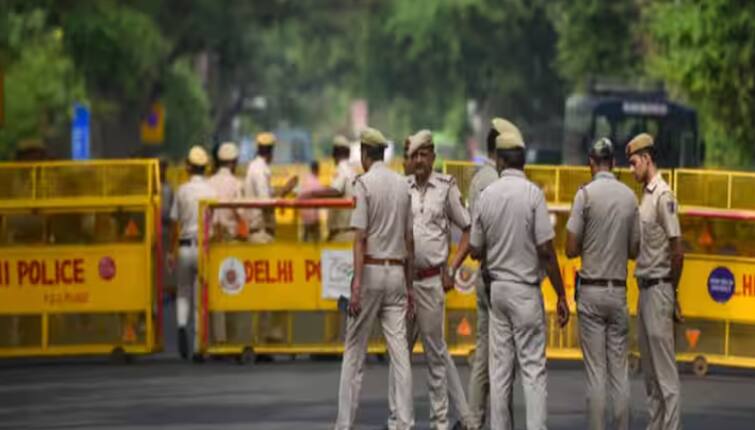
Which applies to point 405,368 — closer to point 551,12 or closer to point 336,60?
point 551,12

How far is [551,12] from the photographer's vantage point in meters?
78.1

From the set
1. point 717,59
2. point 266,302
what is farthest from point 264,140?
point 717,59

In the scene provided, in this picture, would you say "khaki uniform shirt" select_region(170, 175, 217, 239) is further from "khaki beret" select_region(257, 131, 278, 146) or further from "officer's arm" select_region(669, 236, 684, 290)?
"officer's arm" select_region(669, 236, 684, 290)

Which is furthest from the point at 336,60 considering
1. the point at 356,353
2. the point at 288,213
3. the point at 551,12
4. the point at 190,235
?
the point at 356,353

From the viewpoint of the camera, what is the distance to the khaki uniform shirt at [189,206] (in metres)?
23.4

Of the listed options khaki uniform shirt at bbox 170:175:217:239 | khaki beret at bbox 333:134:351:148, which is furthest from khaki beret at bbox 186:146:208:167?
khaki beret at bbox 333:134:351:148

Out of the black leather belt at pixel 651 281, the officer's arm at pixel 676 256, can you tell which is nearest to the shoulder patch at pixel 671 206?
the officer's arm at pixel 676 256

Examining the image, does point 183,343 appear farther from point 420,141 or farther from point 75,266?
point 420,141

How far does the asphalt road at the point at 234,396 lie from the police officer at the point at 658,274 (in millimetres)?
1812

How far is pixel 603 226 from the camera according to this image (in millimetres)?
15242

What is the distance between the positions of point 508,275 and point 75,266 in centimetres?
897

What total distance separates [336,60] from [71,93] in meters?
50.4

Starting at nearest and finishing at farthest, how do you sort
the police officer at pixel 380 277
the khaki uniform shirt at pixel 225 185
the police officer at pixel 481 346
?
the police officer at pixel 380 277
the police officer at pixel 481 346
the khaki uniform shirt at pixel 225 185

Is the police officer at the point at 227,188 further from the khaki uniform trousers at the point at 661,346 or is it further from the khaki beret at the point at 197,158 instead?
the khaki uniform trousers at the point at 661,346
